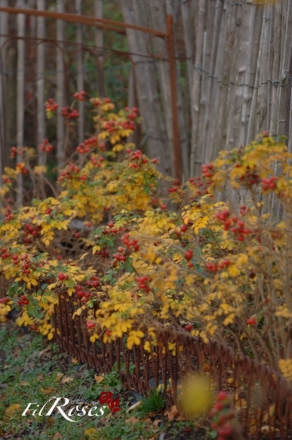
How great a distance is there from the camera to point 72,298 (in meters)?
4.11

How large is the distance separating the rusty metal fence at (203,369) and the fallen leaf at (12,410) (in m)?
0.52

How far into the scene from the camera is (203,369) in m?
3.14

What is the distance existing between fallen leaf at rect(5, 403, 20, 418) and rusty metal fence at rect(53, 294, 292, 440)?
0.52m

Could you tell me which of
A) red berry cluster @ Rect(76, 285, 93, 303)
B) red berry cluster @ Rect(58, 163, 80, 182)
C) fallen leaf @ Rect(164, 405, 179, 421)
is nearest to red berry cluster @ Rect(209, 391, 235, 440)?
fallen leaf @ Rect(164, 405, 179, 421)

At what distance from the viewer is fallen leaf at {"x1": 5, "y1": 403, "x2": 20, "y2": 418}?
379cm

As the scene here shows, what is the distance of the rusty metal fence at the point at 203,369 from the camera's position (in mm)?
2842

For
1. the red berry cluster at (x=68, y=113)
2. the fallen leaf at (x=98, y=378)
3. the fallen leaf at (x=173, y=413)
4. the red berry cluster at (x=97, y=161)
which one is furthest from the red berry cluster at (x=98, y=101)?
the fallen leaf at (x=173, y=413)

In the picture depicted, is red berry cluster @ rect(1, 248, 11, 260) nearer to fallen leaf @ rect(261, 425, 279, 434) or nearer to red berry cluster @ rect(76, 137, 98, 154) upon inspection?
red berry cluster @ rect(76, 137, 98, 154)

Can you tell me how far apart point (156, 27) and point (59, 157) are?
5.09 ft

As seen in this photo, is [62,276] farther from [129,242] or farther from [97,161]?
[97,161]

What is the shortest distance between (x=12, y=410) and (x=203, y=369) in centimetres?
132

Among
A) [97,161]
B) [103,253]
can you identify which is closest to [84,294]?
[103,253]

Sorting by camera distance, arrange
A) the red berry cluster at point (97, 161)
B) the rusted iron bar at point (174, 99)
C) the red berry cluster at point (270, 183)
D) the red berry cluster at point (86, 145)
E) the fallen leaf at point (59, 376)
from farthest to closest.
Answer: the rusted iron bar at point (174, 99) → the red berry cluster at point (86, 145) → the red berry cluster at point (97, 161) → the fallen leaf at point (59, 376) → the red berry cluster at point (270, 183)

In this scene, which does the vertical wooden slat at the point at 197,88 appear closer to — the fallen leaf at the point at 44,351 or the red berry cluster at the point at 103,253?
the red berry cluster at the point at 103,253
